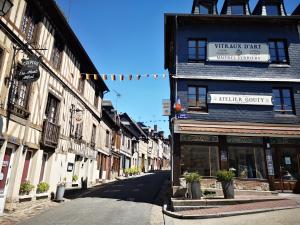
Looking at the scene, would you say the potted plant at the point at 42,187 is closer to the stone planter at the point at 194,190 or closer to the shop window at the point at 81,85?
the stone planter at the point at 194,190

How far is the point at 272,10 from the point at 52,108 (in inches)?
505

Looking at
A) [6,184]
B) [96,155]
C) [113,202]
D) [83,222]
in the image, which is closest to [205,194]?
[113,202]

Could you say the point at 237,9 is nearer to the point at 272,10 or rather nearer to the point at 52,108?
the point at 272,10

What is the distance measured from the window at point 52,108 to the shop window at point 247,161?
8575 millimetres

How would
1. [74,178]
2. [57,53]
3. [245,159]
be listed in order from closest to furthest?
[245,159] → [57,53] → [74,178]

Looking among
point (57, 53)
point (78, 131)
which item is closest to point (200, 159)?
point (78, 131)

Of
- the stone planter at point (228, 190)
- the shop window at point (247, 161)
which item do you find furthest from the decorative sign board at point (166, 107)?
the stone planter at point (228, 190)

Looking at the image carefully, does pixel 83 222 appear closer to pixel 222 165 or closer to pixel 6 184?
pixel 6 184

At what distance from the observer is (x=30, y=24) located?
10328mm

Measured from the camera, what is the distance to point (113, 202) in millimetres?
11172

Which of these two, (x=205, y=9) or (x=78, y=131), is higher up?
(x=205, y=9)

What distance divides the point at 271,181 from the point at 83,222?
850 centimetres

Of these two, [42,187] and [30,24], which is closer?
[30,24]

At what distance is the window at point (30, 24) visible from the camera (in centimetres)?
988
